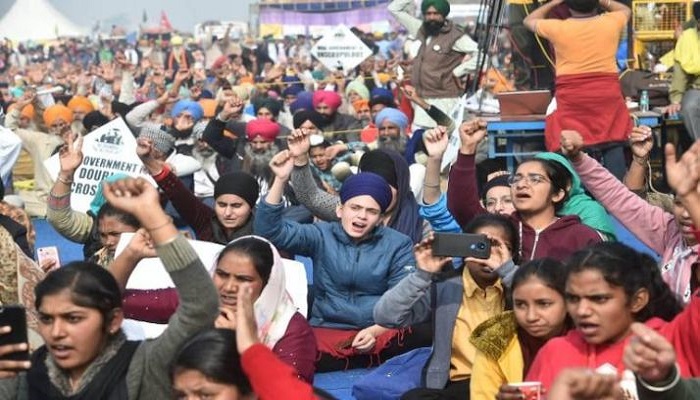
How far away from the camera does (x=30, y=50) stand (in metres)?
54.6

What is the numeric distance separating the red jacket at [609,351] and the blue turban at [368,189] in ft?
→ 9.89

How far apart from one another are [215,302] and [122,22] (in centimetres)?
6937

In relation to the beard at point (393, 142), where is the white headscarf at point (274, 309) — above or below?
above

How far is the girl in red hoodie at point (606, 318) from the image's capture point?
14.9 feet

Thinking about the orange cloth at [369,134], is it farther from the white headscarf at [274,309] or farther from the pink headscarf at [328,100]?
the white headscarf at [274,309]

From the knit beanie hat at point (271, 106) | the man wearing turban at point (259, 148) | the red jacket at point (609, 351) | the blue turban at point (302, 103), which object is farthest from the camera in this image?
the blue turban at point (302, 103)

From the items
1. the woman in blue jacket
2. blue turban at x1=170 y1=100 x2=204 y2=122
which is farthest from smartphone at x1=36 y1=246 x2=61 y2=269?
blue turban at x1=170 y1=100 x2=204 y2=122

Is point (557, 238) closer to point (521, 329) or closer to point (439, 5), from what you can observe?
point (521, 329)

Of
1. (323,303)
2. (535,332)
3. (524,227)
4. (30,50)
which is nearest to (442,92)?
(323,303)

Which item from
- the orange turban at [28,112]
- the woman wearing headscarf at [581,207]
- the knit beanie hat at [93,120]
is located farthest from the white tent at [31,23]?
the woman wearing headscarf at [581,207]

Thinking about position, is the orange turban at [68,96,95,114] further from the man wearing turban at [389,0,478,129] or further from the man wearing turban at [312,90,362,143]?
the man wearing turban at [389,0,478,129]

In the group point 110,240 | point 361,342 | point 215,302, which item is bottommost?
point 361,342

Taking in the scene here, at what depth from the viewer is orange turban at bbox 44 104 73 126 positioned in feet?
51.5

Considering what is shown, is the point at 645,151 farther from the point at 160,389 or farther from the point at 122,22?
the point at 122,22
